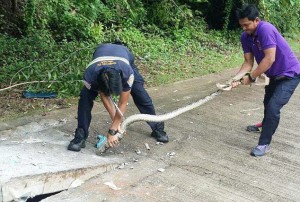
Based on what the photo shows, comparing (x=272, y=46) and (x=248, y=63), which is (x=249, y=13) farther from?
(x=248, y=63)

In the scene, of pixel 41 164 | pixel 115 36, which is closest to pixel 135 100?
pixel 41 164

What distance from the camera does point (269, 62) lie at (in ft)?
13.7

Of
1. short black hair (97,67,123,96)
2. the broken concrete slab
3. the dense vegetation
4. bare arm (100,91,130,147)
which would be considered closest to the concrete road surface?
the broken concrete slab

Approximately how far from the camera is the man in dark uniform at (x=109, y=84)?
145 inches

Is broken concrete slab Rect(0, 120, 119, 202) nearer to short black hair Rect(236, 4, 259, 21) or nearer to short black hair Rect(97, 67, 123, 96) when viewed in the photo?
short black hair Rect(97, 67, 123, 96)

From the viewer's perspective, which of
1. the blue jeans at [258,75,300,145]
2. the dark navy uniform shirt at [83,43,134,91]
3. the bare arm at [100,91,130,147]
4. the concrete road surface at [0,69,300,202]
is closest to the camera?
the concrete road surface at [0,69,300,202]

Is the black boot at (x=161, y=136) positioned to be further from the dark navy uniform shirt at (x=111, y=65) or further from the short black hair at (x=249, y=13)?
the short black hair at (x=249, y=13)

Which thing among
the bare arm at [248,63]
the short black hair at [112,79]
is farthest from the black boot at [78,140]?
the bare arm at [248,63]

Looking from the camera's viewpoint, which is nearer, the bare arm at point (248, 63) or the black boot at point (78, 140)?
the black boot at point (78, 140)

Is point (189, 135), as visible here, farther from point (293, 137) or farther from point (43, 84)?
point (43, 84)

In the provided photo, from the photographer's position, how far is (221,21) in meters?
12.6

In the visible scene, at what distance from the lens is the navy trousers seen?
4.13 meters

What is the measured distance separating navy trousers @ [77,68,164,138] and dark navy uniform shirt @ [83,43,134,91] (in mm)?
207

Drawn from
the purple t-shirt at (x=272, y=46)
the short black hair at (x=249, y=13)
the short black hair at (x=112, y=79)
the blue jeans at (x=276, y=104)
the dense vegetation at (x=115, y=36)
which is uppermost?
the short black hair at (x=249, y=13)
